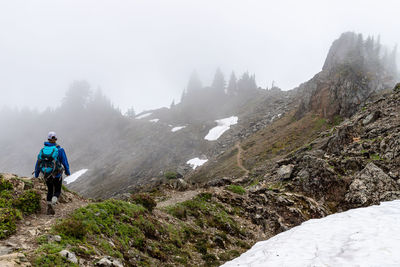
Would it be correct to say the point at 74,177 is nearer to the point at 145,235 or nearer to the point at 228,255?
the point at 145,235

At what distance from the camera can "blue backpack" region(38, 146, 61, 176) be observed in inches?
386

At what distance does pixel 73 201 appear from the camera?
42.4 ft

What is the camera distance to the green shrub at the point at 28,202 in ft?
31.3

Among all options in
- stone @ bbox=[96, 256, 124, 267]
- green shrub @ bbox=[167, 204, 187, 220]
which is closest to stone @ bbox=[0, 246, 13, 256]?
stone @ bbox=[96, 256, 124, 267]

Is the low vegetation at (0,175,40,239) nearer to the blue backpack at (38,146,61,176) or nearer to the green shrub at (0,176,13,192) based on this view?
the green shrub at (0,176,13,192)

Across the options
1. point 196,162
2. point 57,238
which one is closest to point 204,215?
point 57,238

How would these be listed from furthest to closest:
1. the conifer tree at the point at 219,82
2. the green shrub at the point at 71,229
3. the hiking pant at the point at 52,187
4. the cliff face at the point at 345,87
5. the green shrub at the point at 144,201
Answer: the conifer tree at the point at 219,82 < the cliff face at the point at 345,87 < the green shrub at the point at 144,201 < the hiking pant at the point at 52,187 < the green shrub at the point at 71,229

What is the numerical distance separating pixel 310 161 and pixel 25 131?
19039 centimetres

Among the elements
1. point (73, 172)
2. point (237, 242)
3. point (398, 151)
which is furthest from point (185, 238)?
point (73, 172)

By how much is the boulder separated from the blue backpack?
19662 millimetres

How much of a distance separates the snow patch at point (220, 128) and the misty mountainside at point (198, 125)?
9.89 feet

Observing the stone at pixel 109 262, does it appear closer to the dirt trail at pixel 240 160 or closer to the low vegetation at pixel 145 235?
the low vegetation at pixel 145 235

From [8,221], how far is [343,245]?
37.4ft

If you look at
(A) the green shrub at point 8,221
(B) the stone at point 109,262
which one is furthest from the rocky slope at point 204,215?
(A) the green shrub at point 8,221
